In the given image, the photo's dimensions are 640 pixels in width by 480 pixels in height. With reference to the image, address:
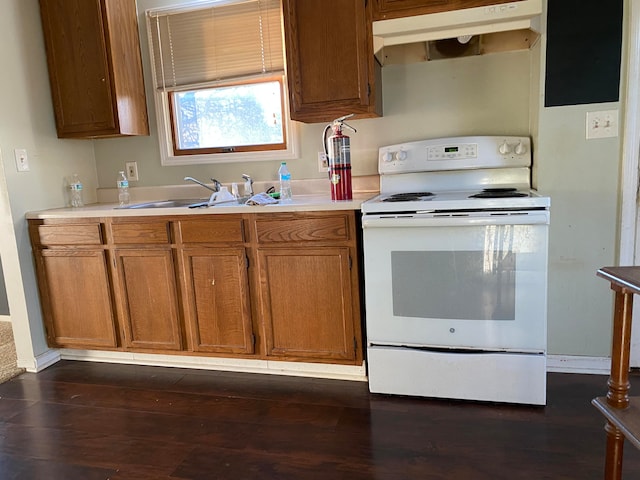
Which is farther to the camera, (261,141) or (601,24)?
(261,141)

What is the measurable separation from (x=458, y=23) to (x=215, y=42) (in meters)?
1.45

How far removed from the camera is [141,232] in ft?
8.00

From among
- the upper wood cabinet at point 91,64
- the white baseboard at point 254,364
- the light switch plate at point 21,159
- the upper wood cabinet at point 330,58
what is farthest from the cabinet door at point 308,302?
the light switch plate at point 21,159

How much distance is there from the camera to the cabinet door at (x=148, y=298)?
2449 millimetres

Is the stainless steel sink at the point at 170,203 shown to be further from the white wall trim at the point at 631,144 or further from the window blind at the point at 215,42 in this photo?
→ the white wall trim at the point at 631,144

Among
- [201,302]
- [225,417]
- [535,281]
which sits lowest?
[225,417]

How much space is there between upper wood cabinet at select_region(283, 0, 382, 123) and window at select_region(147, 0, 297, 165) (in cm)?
38

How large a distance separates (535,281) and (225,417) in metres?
1.44

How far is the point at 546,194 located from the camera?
2.16 metres

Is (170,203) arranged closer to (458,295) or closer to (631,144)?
(458,295)

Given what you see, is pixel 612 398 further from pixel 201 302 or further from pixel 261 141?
pixel 261 141

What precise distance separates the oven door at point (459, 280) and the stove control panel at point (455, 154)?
571 mm

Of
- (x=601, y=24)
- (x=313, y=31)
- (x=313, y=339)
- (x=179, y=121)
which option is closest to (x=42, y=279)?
(x=179, y=121)

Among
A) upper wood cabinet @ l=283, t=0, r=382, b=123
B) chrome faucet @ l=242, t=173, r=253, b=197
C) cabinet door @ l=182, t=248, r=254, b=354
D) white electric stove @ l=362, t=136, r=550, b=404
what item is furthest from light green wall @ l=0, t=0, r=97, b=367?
white electric stove @ l=362, t=136, r=550, b=404
